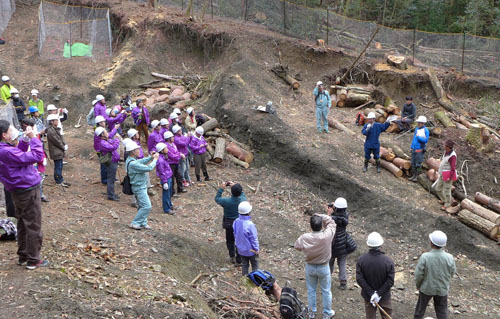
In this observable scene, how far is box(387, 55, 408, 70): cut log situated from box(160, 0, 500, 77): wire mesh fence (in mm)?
1323

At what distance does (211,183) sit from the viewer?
12633 millimetres

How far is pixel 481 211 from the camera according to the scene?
10.8m

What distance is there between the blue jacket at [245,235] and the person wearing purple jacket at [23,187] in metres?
3.13

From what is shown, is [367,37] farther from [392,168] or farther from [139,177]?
[139,177]

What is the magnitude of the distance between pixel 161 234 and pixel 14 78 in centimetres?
1367

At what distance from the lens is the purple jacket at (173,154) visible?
35.0ft

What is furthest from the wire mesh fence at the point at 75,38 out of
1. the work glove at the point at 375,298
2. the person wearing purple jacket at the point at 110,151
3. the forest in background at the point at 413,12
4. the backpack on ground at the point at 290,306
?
the work glove at the point at 375,298

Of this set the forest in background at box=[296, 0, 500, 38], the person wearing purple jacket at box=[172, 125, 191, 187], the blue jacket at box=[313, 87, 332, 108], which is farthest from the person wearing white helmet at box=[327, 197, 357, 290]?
the forest in background at box=[296, 0, 500, 38]

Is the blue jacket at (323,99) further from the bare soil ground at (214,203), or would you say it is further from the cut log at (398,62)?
the cut log at (398,62)

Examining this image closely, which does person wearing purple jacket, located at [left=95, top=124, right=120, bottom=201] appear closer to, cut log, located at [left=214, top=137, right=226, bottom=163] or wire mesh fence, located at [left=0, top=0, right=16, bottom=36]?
cut log, located at [left=214, top=137, right=226, bottom=163]

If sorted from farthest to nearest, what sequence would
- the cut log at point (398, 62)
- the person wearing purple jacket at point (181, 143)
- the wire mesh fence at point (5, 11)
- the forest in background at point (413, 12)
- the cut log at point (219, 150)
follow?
the forest in background at point (413, 12) → the wire mesh fence at point (5, 11) → the cut log at point (398, 62) → the cut log at point (219, 150) → the person wearing purple jacket at point (181, 143)

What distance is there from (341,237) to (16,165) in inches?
219

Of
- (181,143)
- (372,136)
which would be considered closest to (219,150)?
(181,143)

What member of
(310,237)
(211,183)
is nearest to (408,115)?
(211,183)
